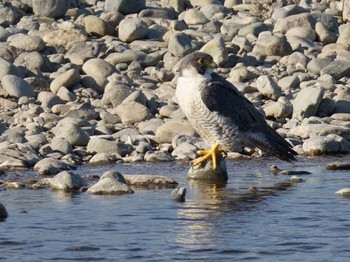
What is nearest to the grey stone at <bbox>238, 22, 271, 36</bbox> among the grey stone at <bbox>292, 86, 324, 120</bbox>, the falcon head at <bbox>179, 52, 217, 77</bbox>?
the grey stone at <bbox>292, 86, 324, 120</bbox>

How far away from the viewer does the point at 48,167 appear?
1377cm

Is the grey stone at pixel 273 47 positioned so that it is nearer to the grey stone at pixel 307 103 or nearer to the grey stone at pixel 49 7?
the grey stone at pixel 307 103

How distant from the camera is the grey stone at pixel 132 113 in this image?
16.6 metres

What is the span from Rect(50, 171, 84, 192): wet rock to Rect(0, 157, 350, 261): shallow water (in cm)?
14

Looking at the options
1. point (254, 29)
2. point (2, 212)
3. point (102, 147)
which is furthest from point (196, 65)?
point (254, 29)

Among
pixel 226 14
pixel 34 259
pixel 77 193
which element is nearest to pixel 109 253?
pixel 34 259

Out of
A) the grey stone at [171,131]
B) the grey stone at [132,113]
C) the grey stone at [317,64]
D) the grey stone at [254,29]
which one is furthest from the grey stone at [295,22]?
the grey stone at [171,131]

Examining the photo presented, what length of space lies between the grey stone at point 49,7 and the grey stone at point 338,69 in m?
5.56

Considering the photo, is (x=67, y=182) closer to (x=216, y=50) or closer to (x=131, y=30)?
(x=216, y=50)

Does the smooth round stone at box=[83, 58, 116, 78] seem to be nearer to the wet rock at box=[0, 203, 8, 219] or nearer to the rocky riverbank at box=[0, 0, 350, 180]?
the rocky riverbank at box=[0, 0, 350, 180]

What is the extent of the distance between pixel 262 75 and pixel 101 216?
7448 mm

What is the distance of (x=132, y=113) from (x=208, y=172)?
Answer: 3494 mm

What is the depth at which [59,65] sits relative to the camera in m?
19.2

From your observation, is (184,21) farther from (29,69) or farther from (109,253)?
(109,253)
